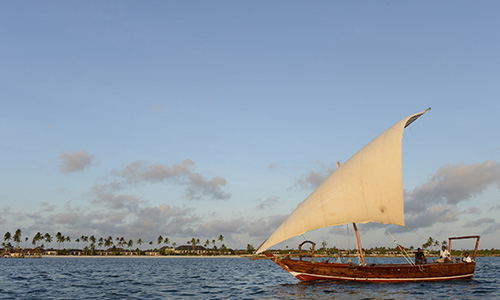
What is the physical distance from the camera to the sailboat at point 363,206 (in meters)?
27.9

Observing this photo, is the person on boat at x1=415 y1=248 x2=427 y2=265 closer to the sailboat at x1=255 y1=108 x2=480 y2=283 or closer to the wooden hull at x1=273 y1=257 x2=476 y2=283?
the wooden hull at x1=273 y1=257 x2=476 y2=283

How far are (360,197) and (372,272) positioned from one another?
5.63 m

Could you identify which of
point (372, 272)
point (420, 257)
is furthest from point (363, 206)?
point (420, 257)

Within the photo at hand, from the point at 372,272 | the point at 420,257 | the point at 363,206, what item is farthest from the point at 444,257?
the point at 363,206

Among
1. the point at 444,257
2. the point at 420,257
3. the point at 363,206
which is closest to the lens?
the point at 363,206

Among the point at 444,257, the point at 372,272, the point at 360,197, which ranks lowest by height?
the point at 372,272

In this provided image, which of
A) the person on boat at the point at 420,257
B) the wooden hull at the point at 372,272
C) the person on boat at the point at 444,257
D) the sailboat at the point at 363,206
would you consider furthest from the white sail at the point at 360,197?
the person on boat at the point at 444,257

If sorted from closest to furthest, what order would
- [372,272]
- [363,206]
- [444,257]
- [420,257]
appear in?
[363,206] < [372,272] < [420,257] < [444,257]

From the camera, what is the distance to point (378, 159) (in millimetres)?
29031

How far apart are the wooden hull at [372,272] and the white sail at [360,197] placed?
3621mm

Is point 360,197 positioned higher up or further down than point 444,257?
higher up

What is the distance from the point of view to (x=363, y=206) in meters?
28.6

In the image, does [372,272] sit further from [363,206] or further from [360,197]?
[360,197]

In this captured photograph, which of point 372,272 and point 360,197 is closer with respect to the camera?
point 360,197
